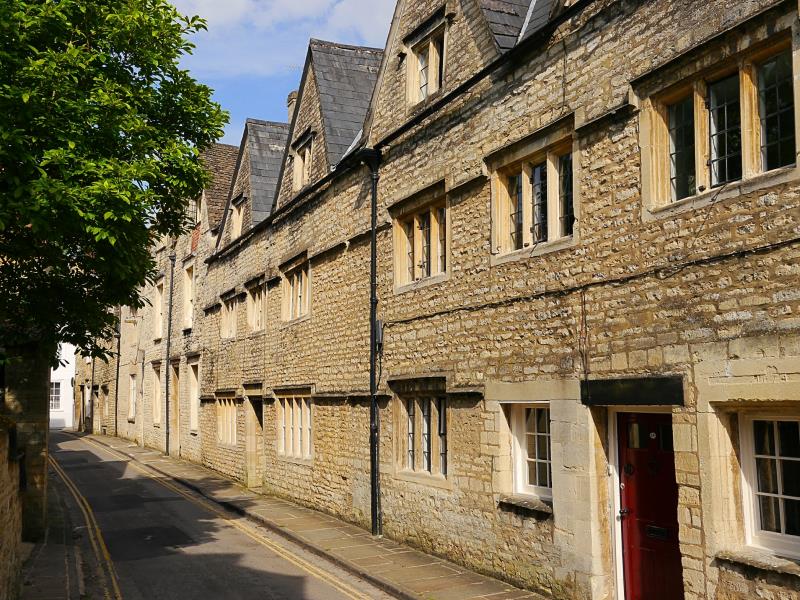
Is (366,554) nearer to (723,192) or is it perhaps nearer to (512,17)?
(723,192)

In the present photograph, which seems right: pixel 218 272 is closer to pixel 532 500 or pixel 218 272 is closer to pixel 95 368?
pixel 532 500

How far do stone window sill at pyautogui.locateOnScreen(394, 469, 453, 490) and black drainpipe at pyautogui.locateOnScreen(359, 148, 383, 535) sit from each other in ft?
2.65

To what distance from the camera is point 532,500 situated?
9.68m

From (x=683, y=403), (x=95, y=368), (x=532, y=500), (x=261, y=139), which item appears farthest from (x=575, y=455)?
(x=95, y=368)

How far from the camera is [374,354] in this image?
45.0 ft

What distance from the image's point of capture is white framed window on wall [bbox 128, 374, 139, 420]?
37.2 meters

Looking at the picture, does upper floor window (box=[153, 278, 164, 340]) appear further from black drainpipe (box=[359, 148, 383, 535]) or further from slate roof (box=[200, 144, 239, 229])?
black drainpipe (box=[359, 148, 383, 535])

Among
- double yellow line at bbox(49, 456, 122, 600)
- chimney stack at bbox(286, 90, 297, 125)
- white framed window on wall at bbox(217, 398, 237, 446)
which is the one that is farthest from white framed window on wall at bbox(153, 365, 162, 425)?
chimney stack at bbox(286, 90, 297, 125)

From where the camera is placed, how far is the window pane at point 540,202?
9.88 metres

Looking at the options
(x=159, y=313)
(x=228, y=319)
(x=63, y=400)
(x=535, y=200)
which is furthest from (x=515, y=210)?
(x=63, y=400)

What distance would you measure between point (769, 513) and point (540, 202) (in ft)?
15.0

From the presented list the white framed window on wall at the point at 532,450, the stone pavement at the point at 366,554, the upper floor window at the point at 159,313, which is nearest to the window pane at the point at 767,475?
the white framed window on wall at the point at 532,450

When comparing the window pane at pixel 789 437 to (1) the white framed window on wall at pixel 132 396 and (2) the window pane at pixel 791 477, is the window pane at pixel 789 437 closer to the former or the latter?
(2) the window pane at pixel 791 477

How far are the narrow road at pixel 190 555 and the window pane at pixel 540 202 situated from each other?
196 inches
